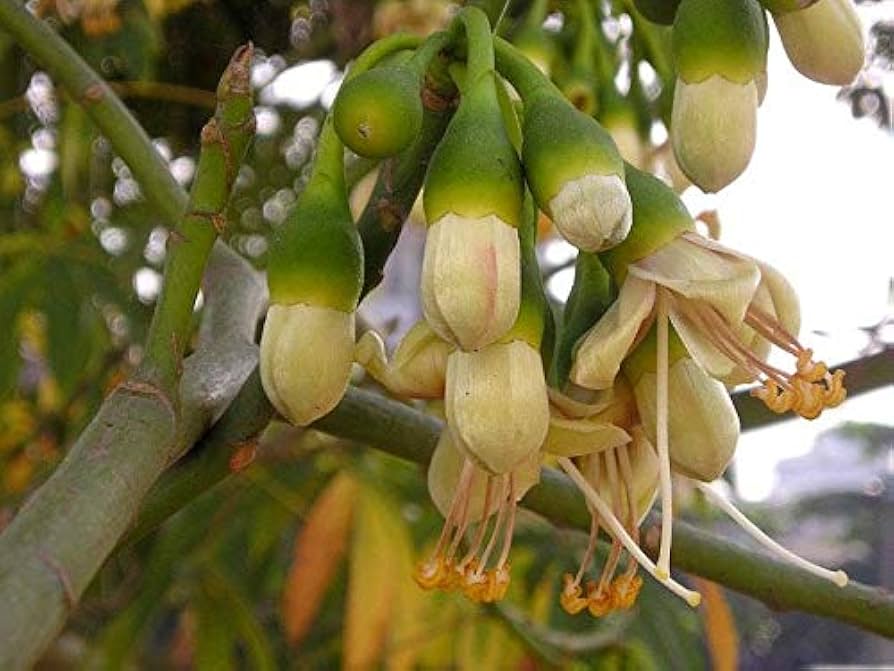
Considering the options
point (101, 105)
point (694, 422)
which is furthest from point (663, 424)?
point (101, 105)

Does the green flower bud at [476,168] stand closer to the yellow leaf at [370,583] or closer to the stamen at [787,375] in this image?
the stamen at [787,375]

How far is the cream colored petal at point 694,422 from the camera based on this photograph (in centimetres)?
47

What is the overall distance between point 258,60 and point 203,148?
99 centimetres

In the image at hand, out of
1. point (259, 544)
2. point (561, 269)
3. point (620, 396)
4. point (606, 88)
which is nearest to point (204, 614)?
→ point (259, 544)

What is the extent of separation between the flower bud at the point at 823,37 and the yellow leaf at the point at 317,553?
0.75 metres

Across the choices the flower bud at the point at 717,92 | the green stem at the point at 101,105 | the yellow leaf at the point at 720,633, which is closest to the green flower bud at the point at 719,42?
the flower bud at the point at 717,92

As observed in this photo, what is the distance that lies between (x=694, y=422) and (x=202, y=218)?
0.16 m

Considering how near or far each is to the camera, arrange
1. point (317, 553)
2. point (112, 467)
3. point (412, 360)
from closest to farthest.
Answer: point (112, 467)
point (412, 360)
point (317, 553)

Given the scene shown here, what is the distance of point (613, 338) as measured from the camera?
45 centimetres

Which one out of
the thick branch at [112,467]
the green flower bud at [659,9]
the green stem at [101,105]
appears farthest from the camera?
the green stem at [101,105]

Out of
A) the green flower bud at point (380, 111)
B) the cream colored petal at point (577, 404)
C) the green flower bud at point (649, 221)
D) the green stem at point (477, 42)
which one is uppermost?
the green flower bud at point (380, 111)

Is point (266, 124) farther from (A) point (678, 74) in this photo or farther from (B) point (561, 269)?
(A) point (678, 74)

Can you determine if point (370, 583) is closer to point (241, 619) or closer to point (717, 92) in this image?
point (241, 619)

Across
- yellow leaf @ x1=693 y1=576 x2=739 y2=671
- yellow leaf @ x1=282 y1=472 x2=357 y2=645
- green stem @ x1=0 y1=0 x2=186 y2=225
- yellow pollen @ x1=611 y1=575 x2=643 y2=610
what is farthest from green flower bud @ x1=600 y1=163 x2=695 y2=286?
yellow leaf @ x1=282 y1=472 x2=357 y2=645
